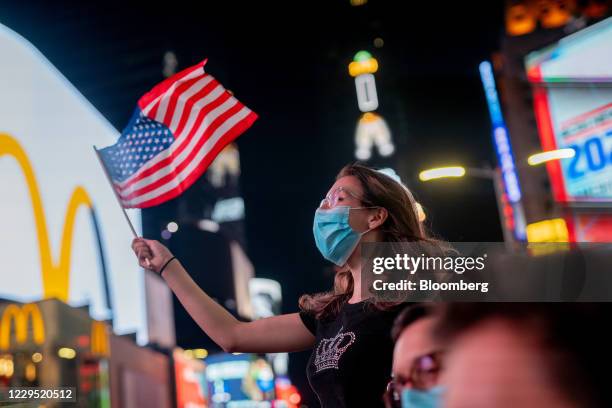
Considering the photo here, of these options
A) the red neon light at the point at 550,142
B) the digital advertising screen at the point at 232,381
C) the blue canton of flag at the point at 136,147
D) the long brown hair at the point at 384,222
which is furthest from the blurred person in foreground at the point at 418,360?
the digital advertising screen at the point at 232,381

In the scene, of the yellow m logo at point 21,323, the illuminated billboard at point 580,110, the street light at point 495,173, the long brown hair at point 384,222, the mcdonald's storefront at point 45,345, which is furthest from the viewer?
the illuminated billboard at point 580,110

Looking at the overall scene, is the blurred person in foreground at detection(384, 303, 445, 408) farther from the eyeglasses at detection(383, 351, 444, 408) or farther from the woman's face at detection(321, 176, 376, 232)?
the woman's face at detection(321, 176, 376, 232)

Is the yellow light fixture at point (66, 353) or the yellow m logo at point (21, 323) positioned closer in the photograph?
the yellow m logo at point (21, 323)

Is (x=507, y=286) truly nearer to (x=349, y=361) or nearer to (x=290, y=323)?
(x=349, y=361)

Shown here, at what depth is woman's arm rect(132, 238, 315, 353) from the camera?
2836mm

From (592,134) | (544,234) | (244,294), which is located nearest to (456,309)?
(592,134)

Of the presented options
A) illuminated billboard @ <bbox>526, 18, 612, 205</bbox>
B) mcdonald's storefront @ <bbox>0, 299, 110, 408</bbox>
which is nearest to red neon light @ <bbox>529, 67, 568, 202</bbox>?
illuminated billboard @ <bbox>526, 18, 612, 205</bbox>

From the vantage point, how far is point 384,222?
2760 mm

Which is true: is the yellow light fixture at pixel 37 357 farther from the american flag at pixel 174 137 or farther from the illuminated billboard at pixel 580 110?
the illuminated billboard at pixel 580 110

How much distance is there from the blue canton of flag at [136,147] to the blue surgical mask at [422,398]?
294 centimetres

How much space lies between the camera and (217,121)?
13.2ft

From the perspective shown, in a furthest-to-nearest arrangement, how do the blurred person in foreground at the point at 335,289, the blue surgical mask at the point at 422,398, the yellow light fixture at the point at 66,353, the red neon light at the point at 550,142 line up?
the red neon light at the point at 550,142 → the yellow light fixture at the point at 66,353 → the blurred person in foreground at the point at 335,289 → the blue surgical mask at the point at 422,398

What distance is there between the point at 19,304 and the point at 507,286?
581 cm

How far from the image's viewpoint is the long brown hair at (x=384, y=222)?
274 cm
